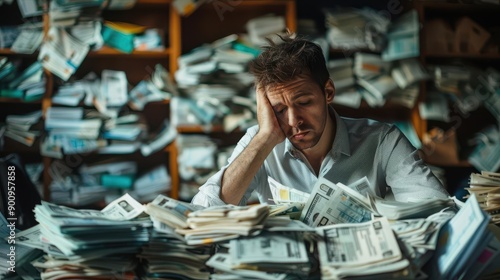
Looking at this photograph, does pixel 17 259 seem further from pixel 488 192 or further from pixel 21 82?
pixel 21 82

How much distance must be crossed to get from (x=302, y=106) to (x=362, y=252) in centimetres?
78

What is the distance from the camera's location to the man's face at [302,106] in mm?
1802

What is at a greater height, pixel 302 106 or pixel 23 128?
pixel 302 106

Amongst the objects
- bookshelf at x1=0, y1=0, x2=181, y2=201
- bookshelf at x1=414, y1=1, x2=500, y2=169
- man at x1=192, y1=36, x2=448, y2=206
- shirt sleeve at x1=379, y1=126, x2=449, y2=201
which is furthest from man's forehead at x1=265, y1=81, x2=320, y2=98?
bookshelf at x1=414, y1=1, x2=500, y2=169

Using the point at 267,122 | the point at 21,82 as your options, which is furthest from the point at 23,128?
the point at 267,122

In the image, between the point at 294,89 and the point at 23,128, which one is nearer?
the point at 294,89

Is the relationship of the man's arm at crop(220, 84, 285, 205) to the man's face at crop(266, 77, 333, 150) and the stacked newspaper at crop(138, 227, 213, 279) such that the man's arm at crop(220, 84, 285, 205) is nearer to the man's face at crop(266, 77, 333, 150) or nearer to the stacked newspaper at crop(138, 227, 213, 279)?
the man's face at crop(266, 77, 333, 150)

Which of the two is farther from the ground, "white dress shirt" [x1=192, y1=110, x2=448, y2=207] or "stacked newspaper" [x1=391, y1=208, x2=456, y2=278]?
"stacked newspaper" [x1=391, y1=208, x2=456, y2=278]

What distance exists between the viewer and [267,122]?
1.87 metres

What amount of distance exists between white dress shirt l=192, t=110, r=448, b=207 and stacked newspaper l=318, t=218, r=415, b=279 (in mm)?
545

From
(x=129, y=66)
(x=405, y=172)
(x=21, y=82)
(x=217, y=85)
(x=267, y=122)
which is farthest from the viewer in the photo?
(x=129, y=66)

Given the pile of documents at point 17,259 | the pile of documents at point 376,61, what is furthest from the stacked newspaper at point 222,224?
the pile of documents at point 376,61

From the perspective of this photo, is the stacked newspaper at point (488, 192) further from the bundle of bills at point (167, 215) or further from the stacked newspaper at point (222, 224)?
the bundle of bills at point (167, 215)

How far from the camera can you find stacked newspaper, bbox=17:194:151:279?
112 centimetres
